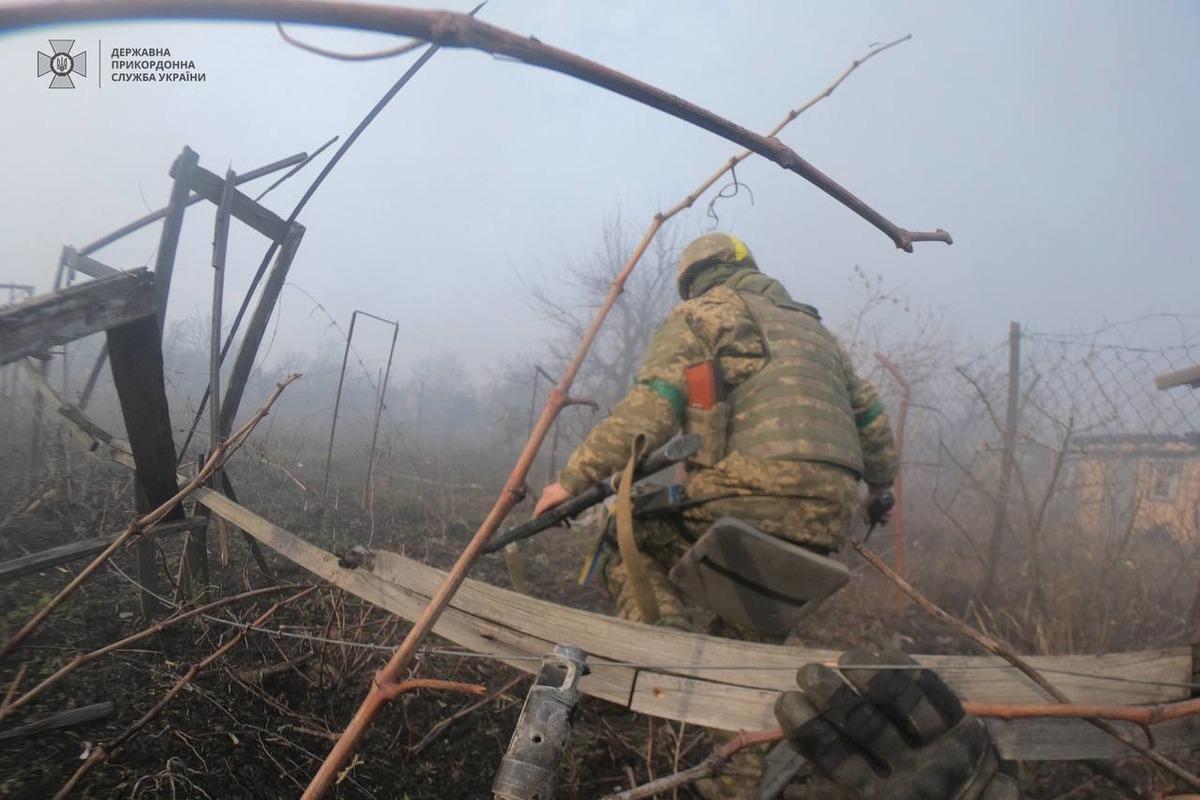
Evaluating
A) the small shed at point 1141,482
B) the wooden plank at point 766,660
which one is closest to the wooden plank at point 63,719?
the wooden plank at point 766,660

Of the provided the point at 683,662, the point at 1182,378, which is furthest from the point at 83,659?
the point at 1182,378

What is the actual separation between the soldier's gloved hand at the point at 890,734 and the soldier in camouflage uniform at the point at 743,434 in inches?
34.5

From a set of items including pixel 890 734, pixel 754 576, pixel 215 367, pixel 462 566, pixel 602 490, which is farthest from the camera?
pixel 215 367

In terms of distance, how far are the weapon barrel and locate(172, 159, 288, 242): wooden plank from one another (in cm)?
141

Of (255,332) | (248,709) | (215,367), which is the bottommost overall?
(248,709)

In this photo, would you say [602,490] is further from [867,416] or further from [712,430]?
[867,416]

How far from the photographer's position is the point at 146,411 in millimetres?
1943

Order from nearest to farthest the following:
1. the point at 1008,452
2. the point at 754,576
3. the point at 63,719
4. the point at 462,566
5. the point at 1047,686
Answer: the point at 462,566, the point at 1047,686, the point at 63,719, the point at 754,576, the point at 1008,452

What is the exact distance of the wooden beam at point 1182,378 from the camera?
183 centimetres

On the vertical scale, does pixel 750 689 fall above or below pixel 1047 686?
below

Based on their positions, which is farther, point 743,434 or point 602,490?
point 743,434

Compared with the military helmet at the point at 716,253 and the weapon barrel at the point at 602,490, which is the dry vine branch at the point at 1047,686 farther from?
the military helmet at the point at 716,253

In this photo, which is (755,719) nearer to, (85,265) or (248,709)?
(248,709)

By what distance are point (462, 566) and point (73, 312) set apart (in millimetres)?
1401
